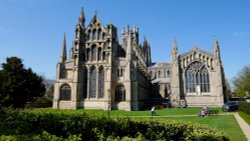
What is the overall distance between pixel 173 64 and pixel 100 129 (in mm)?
43310

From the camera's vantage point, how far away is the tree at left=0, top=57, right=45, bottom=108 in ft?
126

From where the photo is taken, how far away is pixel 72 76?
151 feet

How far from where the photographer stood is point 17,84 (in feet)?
131

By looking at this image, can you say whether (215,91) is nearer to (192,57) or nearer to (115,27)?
(192,57)

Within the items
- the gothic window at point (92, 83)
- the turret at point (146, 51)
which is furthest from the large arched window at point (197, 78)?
the turret at point (146, 51)

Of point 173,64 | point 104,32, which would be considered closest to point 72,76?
point 104,32

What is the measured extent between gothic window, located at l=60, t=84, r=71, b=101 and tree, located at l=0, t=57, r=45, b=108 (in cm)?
561

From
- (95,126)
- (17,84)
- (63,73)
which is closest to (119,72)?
(63,73)

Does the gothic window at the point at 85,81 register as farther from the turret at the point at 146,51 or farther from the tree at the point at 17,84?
the turret at the point at 146,51

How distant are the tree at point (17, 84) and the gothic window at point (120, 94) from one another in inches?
727

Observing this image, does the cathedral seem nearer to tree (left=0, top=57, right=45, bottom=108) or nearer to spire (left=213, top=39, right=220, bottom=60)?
spire (left=213, top=39, right=220, bottom=60)

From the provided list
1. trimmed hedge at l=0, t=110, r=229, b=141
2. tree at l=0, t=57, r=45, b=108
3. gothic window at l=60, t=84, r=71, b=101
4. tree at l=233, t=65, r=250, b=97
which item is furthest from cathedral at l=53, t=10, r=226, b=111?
trimmed hedge at l=0, t=110, r=229, b=141

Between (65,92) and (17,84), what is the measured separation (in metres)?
10.1

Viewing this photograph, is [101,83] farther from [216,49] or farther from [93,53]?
[216,49]
